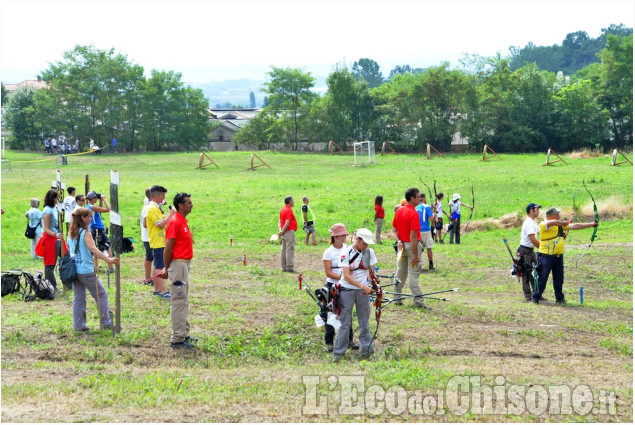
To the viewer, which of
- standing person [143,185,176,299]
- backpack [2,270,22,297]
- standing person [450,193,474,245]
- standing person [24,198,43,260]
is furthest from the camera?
standing person [450,193,474,245]

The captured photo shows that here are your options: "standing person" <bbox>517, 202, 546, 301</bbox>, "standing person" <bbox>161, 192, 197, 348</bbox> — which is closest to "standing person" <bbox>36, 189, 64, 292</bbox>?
"standing person" <bbox>161, 192, 197, 348</bbox>

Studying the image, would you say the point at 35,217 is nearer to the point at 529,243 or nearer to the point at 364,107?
the point at 529,243

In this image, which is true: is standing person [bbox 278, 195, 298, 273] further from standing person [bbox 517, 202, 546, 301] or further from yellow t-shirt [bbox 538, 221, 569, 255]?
yellow t-shirt [bbox 538, 221, 569, 255]

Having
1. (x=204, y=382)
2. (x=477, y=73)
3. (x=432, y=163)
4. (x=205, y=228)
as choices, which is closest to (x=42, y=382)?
(x=204, y=382)

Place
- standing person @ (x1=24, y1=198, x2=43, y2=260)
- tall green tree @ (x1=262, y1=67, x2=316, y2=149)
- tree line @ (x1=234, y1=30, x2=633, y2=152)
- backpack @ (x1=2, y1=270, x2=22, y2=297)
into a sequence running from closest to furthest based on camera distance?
backpack @ (x1=2, y1=270, x2=22, y2=297)
standing person @ (x1=24, y1=198, x2=43, y2=260)
tree line @ (x1=234, y1=30, x2=633, y2=152)
tall green tree @ (x1=262, y1=67, x2=316, y2=149)

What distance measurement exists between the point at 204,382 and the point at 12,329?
4090 mm

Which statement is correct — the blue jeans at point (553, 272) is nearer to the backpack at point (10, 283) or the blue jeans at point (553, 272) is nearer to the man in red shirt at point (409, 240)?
the man in red shirt at point (409, 240)

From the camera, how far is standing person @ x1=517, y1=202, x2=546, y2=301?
1383 cm

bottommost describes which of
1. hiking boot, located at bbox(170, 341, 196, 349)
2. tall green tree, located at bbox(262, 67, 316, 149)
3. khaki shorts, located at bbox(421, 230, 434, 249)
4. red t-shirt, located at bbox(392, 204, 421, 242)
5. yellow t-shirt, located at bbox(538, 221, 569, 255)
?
hiking boot, located at bbox(170, 341, 196, 349)

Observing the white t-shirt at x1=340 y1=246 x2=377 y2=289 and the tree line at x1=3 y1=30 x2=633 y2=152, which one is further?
the tree line at x1=3 y1=30 x2=633 y2=152

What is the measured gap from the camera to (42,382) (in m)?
8.28

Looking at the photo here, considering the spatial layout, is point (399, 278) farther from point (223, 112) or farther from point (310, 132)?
point (223, 112)

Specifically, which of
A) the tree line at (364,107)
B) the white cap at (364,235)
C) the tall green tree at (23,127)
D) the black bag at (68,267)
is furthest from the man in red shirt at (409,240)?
the tall green tree at (23,127)

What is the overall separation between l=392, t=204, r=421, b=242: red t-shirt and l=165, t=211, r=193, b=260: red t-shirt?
4283 millimetres
